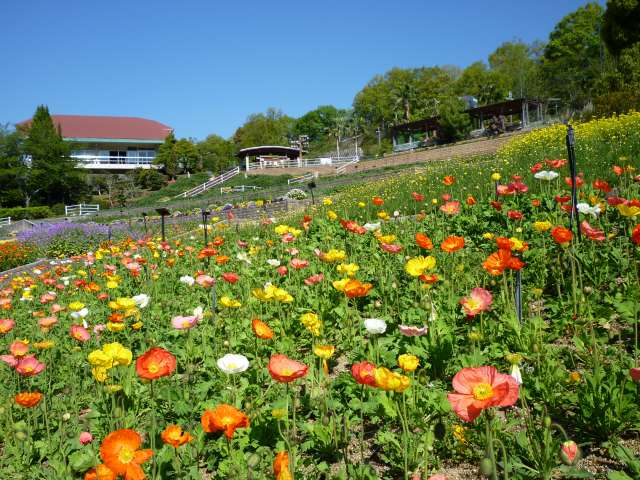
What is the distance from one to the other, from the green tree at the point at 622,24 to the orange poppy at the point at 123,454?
2814cm

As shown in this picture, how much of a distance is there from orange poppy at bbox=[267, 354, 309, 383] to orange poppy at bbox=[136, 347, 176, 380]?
0.37 meters

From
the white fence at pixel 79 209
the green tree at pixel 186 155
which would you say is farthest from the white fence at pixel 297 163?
the white fence at pixel 79 209

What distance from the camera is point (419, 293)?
10.2 ft

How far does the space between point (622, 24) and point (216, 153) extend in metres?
41.7

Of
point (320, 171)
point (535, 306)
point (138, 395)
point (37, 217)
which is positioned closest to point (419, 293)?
point (535, 306)

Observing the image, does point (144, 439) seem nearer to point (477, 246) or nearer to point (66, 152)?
point (477, 246)

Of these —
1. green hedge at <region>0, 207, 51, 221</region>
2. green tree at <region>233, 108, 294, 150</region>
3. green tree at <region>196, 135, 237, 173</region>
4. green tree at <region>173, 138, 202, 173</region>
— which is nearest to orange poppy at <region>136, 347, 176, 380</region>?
green hedge at <region>0, 207, 51, 221</region>

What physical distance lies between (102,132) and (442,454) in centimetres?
5776

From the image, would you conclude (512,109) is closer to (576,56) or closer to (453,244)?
(576,56)

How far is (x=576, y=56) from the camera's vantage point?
4488cm

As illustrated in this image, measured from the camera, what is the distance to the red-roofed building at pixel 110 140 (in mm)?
51875

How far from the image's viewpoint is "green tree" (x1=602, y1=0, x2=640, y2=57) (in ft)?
76.4

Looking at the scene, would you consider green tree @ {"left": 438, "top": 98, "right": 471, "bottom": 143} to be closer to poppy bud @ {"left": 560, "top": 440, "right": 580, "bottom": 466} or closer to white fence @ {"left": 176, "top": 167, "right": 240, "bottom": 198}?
white fence @ {"left": 176, "top": 167, "right": 240, "bottom": 198}

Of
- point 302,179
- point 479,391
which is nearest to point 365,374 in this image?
point 479,391
